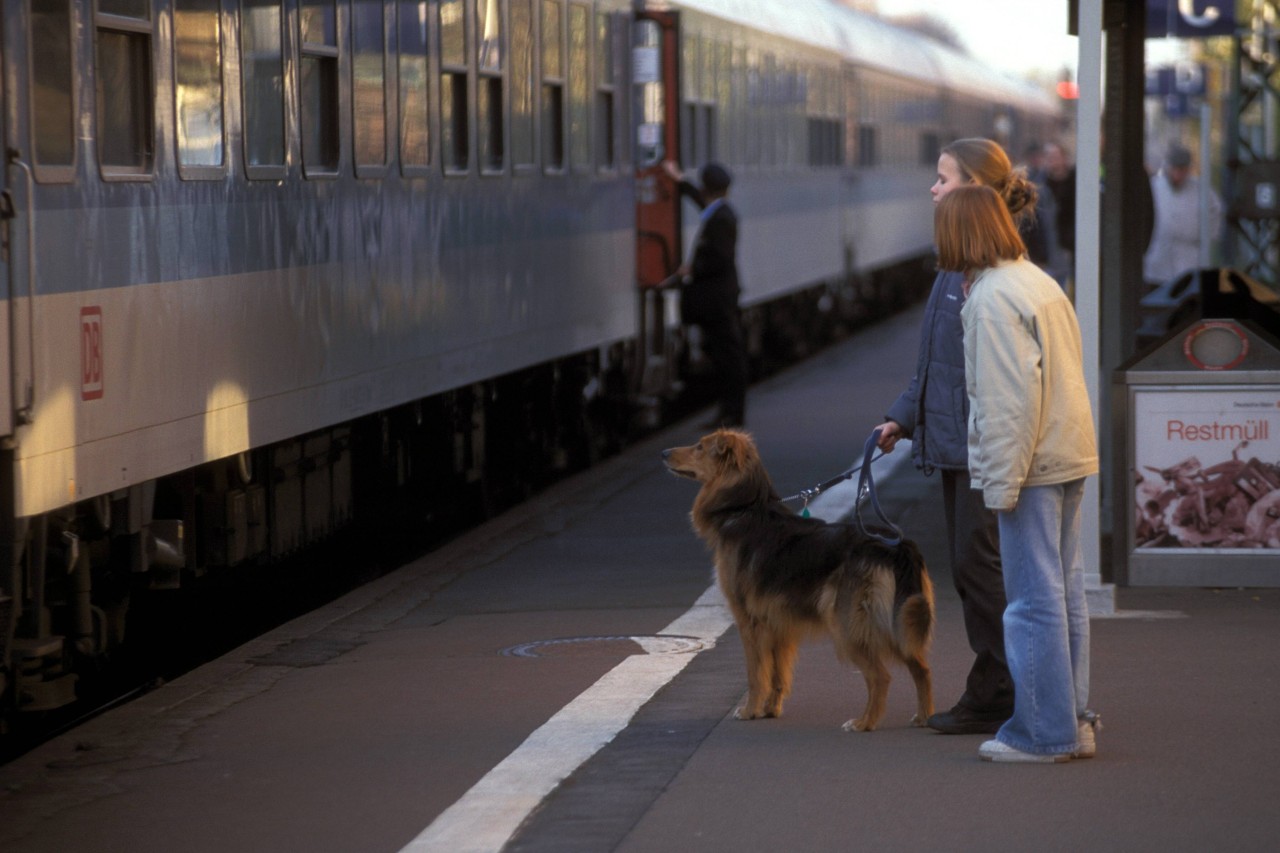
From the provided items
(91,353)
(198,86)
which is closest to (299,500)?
(198,86)

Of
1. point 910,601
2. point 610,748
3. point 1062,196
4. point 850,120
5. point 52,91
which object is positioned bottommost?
point 610,748

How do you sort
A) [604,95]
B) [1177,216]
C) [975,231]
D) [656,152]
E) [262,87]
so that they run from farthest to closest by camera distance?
1. [1177,216]
2. [656,152]
3. [604,95]
4. [262,87]
5. [975,231]

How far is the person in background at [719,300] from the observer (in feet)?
58.1

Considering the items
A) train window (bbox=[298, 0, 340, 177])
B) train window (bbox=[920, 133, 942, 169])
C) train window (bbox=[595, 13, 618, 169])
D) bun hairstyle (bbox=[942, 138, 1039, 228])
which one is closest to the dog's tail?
bun hairstyle (bbox=[942, 138, 1039, 228])

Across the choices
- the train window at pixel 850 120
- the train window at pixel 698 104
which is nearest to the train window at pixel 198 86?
the train window at pixel 698 104

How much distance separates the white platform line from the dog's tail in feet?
3.15

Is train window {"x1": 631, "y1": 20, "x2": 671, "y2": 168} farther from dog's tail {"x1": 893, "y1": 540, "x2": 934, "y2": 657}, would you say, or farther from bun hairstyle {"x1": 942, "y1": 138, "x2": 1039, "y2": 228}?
dog's tail {"x1": 893, "y1": 540, "x2": 934, "y2": 657}

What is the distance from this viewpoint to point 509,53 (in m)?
13.3

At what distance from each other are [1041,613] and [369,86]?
5150 mm

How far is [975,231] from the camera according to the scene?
21.7ft

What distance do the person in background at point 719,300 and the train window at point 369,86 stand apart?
6804mm

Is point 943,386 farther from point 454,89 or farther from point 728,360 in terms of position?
point 728,360

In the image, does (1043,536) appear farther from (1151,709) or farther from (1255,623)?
(1255,623)

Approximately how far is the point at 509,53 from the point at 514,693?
5.99m
